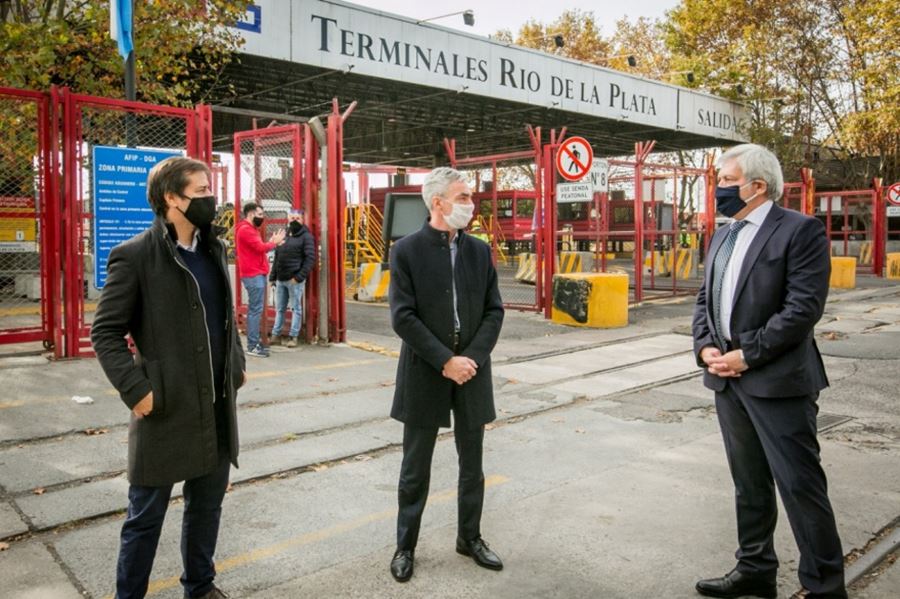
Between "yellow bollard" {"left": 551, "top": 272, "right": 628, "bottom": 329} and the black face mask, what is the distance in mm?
9423

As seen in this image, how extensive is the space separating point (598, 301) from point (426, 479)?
8.82 meters

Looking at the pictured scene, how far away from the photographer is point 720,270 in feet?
11.3

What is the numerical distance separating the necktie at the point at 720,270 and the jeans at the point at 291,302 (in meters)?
6.88

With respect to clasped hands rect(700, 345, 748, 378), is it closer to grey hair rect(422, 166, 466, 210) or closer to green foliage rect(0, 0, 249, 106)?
grey hair rect(422, 166, 466, 210)

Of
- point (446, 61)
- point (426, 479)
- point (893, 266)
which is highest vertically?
point (446, 61)

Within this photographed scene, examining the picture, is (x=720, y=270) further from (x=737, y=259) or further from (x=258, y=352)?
(x=258, y=352)

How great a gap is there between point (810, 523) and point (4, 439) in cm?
528

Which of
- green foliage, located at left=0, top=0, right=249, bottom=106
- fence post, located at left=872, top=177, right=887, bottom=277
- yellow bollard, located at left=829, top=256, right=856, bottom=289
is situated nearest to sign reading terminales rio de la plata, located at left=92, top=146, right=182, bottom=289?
green foliage, located at left=0, top=0, right=249, bottom=106

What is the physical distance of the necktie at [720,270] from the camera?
11.3 ft

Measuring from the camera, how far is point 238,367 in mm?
3342

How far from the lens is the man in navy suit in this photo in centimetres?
314

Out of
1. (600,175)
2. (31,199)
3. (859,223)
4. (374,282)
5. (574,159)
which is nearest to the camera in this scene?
(31,199)

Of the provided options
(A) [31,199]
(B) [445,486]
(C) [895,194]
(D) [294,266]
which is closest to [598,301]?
(D) [294,266]

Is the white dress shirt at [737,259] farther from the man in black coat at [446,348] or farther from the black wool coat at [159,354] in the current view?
the black wool coat at [159,354]
